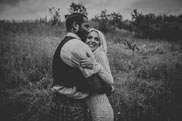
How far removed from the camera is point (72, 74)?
5.53 feet

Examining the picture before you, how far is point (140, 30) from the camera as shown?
16.9m

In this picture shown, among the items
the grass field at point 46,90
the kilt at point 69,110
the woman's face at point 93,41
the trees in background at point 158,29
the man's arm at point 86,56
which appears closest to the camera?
the man's arm at point 86,56

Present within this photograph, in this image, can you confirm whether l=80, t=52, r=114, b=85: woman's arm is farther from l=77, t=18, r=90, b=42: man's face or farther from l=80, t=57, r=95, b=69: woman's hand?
l=77, t=18, r=90, b=42: man's face

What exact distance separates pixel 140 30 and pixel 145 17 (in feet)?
8.15

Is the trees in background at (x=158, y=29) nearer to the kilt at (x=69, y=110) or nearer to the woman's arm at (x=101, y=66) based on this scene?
the woman's arm at (x=101, y=66)

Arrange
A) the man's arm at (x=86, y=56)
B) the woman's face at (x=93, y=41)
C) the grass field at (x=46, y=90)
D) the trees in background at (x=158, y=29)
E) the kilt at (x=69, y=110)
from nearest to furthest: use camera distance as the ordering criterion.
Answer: the man's arm at (x=86, y=56) → the kilt at (x=69, y=110) → the woman's face at (x=93, y=41) → the grass field at (x=46, y=90) → the trees in background at (x=158, y=29)

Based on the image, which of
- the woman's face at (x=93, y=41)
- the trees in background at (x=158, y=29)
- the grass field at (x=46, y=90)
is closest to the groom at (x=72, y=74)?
the woman's face at (x=93, y=41)

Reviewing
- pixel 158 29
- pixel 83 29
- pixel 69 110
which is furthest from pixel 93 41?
pixel 158 29

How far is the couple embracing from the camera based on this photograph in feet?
5.43

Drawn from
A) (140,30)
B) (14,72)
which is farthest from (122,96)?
(140,30)

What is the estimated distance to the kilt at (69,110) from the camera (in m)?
1.86

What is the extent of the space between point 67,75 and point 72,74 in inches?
2.6

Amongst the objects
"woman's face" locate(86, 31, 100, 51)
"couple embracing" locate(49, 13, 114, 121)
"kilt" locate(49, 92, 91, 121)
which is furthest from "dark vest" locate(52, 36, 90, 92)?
"woman's face" locate(86, 31, 100, 51)

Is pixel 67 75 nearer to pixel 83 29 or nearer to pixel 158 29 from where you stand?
pixel 83 29
